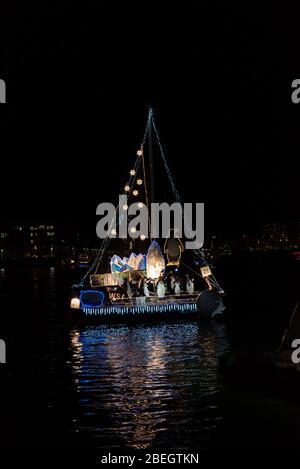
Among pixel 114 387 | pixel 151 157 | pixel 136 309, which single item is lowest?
pixel 114 387

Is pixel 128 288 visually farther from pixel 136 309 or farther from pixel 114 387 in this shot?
pixel 114 387

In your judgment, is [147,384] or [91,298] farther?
[91,298]

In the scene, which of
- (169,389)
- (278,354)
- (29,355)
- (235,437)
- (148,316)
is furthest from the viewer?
(148,316)

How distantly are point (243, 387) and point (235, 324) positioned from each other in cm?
2064

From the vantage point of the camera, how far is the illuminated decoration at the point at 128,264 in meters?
39.4

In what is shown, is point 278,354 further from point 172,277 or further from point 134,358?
point 172,277

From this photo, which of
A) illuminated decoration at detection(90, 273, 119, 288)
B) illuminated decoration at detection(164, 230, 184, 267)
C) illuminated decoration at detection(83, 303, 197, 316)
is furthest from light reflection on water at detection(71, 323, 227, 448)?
illuminated decoration at detection(164, 230, 184, 267)

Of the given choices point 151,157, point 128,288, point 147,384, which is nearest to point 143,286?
point 128,288

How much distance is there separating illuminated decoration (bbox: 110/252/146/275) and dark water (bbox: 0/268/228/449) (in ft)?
10.3

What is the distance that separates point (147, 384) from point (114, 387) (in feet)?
3.10

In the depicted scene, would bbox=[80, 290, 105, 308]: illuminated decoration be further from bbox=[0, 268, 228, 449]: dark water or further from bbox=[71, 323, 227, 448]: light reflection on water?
bbox=[71, 323, 227, 448]: light reflection on water

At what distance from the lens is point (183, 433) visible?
56.2 ft

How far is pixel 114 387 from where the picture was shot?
22406 millimetres
